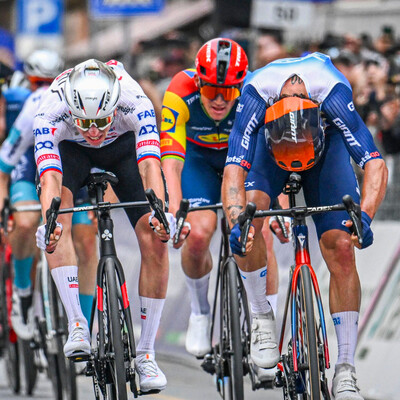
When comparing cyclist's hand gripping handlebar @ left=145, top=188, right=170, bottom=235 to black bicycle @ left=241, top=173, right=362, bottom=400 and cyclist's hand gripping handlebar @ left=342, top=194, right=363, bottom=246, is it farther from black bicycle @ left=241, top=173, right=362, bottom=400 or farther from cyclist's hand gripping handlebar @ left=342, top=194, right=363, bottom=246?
cyclist's hand gripping handlebar @ left=342, top=194, right=363, bottom=246

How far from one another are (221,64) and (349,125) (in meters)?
1.58

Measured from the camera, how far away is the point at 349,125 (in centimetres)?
652

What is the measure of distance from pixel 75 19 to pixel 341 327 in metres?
43.3

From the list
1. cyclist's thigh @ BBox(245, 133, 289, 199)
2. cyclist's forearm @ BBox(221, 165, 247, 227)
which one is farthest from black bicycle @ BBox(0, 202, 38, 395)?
cyclist's forearm @ BBox(221, 165, 247, 227)

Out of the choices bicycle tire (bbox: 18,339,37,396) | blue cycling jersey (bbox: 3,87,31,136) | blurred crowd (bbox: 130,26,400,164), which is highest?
blurred crowd (bbox: 130,26,400,164)

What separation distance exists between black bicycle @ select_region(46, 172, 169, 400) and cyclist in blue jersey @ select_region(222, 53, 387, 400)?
664mm

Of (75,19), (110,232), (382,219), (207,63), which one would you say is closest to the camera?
(110,232)

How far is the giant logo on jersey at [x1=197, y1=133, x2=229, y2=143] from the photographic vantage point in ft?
27.3

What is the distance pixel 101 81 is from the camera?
6746 millimetres

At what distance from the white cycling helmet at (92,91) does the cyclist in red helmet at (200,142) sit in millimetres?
1242

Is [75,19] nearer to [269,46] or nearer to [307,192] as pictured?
[269,46]

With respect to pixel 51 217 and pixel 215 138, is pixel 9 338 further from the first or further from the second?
pixel 51 217

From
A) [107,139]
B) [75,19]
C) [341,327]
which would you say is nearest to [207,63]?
[107,139]

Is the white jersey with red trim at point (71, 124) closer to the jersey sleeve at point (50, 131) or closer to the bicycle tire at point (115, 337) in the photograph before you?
the jersey sleeve at point (50, 131)
